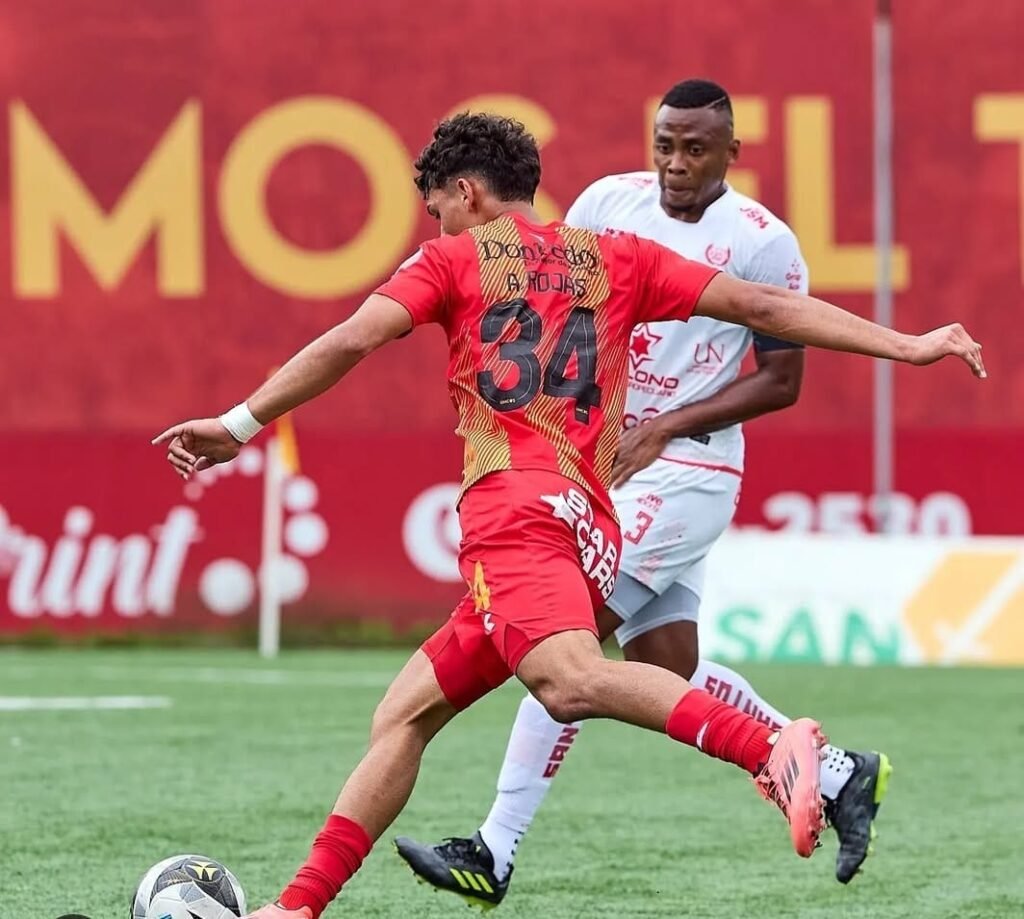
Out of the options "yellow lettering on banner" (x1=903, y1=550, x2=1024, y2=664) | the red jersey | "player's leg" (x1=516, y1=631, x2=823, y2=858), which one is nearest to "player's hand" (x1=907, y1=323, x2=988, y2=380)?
the red jersey

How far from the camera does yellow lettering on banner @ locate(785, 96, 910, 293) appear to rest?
16625 mm

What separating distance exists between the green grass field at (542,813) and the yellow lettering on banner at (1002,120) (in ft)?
17.0

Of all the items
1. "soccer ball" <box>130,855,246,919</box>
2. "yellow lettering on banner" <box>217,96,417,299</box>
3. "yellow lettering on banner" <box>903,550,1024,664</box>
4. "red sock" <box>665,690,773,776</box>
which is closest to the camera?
"red sock" <box>665,690,773,776</box>

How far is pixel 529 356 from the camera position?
530 centimetres

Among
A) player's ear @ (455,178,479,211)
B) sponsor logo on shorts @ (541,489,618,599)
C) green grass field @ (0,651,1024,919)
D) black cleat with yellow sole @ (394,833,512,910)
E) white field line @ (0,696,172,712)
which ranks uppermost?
player's ear @ (455,178,479,211)

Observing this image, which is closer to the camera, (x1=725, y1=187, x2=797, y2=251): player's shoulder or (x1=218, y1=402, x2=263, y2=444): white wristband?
(x1=218, y1=402, x2=263, y2=444): white wristband

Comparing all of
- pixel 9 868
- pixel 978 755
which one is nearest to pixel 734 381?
pixel 9 868

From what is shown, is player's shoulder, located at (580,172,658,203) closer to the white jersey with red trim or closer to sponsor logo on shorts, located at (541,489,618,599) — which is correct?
the white jersey with red trim

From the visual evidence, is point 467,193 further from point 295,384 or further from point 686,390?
point 686,390

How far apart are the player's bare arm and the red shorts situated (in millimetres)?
1367

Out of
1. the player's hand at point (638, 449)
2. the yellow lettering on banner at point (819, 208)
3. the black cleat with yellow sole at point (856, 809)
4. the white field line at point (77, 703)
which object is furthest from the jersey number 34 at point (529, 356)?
the yellow lettering on banner at point (819, 208)

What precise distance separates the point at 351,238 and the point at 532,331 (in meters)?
11.9

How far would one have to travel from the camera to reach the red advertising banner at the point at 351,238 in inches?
655

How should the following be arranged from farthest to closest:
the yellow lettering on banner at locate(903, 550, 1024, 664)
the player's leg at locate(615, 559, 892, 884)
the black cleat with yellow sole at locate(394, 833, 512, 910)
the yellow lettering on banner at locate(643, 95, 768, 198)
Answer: the yellow lettering on banner at locate(643, 95, 768, 198) < the yellow lettering on banner at locate(903, 550, 1024, 664) < the player's leg at locate(615, 559, 892, 884) < the black cleat with yellow sole at locate(394, 833, 512, 910)
